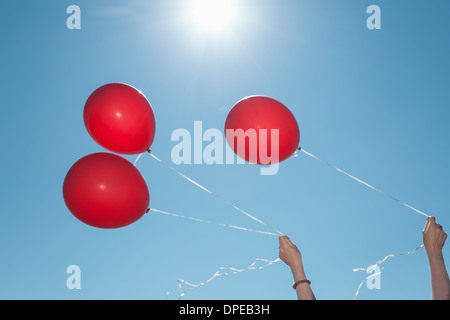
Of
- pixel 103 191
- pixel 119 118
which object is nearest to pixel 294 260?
pixel 103 191

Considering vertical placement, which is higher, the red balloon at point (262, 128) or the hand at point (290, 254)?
the red balloon at point (262, 128)

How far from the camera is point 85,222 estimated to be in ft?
11.1

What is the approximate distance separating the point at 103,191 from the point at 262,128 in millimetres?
1453

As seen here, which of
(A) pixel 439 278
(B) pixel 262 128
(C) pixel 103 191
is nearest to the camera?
(A) pixel 439 278

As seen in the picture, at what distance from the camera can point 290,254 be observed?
225 centimetres

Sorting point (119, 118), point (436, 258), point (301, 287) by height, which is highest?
point (119, 118)

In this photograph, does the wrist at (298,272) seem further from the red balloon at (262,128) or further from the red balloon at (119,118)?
the red balloon at (119,118)

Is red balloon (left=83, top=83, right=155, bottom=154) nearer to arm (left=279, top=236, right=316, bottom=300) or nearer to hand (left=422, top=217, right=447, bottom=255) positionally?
arm (left=279, top=236, right=316, bottom=300)

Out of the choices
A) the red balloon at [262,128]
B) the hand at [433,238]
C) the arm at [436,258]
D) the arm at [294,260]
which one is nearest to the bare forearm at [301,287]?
the arm at [294,260]

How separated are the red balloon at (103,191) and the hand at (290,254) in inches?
61.4

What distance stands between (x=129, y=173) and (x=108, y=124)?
49 centimetres

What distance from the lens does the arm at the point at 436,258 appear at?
1.90 metres

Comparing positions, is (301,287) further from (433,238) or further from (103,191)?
(103,191)
